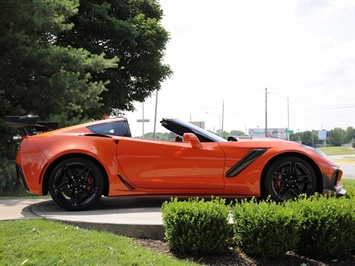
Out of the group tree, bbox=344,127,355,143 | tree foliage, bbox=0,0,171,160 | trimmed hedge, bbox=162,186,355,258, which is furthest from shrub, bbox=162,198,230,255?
tree, bbox=344,127,355,143

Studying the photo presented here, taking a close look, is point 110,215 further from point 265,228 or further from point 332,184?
point 332,184

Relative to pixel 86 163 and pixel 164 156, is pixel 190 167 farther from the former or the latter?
pixel 86 163

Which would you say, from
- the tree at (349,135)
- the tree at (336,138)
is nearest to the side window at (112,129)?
the tree at (336,138)

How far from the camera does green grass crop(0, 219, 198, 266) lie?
3039 millimetres

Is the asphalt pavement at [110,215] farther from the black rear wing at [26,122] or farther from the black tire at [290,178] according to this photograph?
the black tire at [290,178]

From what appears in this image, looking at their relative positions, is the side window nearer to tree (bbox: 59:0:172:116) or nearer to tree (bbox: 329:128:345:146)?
tree (bbox: 59:0:172:116)

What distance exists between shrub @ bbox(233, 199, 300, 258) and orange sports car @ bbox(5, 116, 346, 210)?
1183 millimetres

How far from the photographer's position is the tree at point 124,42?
58.7 feet

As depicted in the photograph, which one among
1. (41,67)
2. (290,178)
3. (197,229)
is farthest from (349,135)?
(197,229)

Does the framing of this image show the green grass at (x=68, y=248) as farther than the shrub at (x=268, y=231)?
No

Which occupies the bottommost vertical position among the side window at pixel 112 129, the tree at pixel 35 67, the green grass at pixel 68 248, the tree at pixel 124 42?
the green grass at pixel 68 248

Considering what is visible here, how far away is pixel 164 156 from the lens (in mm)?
4680

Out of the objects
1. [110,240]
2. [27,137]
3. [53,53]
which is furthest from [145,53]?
[110,240]

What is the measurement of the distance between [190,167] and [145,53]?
15.9 meters
